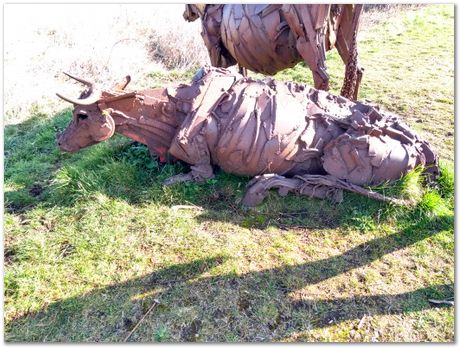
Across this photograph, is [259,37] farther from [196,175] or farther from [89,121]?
[89,121]

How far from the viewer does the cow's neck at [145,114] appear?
171 inches

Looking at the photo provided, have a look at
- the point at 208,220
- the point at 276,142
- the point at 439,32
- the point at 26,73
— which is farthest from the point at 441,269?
the point at 439,32

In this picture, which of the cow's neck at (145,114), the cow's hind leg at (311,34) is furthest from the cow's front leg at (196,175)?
the cow's hind leg at (311,34)

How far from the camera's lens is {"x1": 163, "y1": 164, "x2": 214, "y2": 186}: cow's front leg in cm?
453

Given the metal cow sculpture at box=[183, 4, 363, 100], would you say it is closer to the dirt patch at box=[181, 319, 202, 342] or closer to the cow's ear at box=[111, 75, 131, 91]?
the cow's ear at box=[111, 75, 131, 91]

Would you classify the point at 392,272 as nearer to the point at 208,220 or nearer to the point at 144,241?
the point at 208,220

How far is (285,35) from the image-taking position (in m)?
5.28

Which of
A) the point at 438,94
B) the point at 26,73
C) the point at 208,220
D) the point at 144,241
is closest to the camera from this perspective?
the point at 144,241

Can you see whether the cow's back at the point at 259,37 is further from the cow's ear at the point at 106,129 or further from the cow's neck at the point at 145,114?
the cow's ear at the point at 106,129

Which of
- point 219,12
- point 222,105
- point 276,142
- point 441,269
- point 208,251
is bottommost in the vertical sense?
point 441,269

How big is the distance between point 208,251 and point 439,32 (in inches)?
431

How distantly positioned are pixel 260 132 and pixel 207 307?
187 centimetres

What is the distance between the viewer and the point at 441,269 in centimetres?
375

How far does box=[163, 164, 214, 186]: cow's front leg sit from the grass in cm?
11
